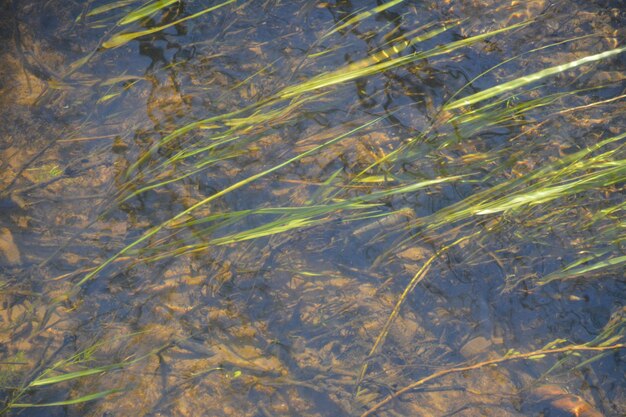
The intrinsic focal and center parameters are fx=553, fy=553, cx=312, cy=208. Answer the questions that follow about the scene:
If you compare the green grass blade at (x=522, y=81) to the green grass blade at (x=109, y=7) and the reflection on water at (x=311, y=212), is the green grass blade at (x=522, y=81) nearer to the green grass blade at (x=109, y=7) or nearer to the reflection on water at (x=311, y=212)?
the reflection on water at (x=311, y=212)

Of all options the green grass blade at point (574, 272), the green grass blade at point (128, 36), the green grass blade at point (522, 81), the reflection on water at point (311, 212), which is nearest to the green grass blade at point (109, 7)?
the reflection on water at point (311, 212)

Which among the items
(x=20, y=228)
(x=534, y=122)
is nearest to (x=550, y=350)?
(x=534, y=122)

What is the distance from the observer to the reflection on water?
200 centimetres

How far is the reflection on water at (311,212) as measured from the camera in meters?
2.00

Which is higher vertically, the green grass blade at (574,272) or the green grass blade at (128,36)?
the green grass blade at (128,36)

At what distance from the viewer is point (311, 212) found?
210 cm

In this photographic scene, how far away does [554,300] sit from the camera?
81.8 inches

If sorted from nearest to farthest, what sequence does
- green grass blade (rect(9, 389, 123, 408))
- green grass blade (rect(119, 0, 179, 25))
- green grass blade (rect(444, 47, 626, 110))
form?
green grass blade (rect(444, 47, 626, 110)), green grass blade (rect(9, 389, 123, 408)), green grass blade (rect(119, 0, 179, 25))

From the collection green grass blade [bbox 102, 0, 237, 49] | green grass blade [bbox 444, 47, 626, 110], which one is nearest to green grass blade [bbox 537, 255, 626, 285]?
green grass blade [bbox 444, 47, 626, 110]

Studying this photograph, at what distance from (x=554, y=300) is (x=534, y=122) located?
0.77 m

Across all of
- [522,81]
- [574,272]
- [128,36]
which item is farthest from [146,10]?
[574,272]

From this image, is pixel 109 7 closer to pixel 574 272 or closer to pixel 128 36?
pixel 128 36

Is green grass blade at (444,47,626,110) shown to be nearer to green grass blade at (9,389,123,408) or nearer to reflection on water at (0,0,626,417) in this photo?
reflection on water at (0,0,626,417)

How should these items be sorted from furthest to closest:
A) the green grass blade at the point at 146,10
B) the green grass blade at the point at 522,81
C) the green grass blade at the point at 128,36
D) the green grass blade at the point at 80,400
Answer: the green grass blade at the point at 128,36
the green grass blade at the point at 146,10
the green grass blade at the point at 80,400
the green grass blade at the point at 522,81
